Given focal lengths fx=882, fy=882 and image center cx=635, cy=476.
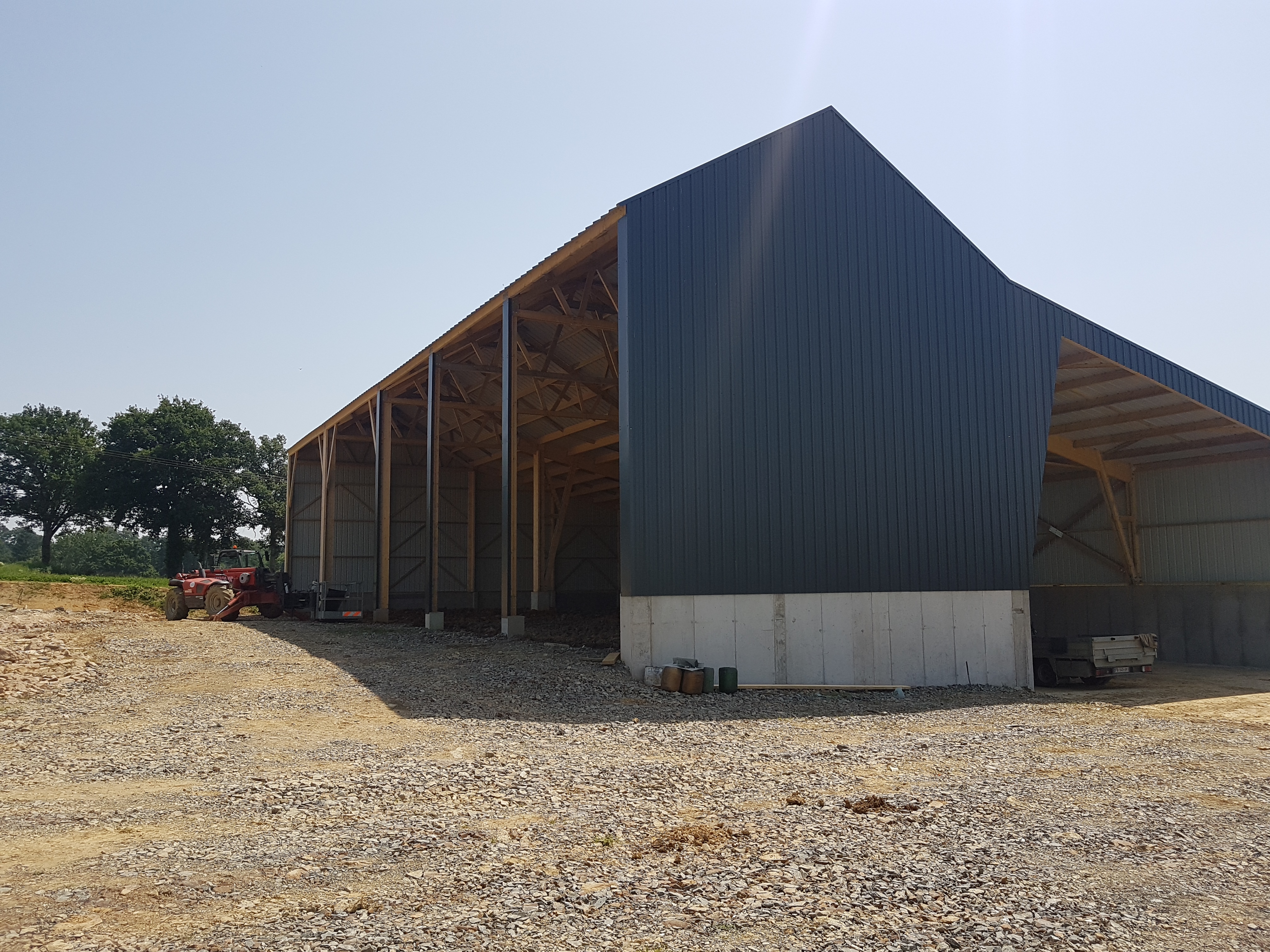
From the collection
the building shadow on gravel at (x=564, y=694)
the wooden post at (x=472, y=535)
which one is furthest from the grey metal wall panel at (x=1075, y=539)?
the wooden post at (x=472, y=535)

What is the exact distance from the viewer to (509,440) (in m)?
22.5

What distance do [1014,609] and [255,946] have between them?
55.8 feet

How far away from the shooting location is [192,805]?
25.8ft

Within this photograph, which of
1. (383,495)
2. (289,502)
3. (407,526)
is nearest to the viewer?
(383,495)

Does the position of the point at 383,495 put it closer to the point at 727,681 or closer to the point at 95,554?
the point at 727,681

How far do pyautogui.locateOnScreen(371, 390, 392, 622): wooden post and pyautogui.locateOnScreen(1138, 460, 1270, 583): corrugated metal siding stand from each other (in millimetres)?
25108

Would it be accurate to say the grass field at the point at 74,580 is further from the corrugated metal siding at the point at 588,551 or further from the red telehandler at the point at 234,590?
the corrugated metal siding at the point at 588,551

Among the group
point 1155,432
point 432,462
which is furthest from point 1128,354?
point 432,462

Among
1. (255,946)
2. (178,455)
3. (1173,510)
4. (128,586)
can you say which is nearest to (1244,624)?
(1173,510)

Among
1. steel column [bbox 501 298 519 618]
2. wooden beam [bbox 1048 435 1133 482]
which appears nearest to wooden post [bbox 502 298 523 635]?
steel column [bbox 501 298 519 618]

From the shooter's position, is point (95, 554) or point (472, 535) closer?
point (472, 535)

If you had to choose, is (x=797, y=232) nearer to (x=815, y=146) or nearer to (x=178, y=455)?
(x=815, y=146)

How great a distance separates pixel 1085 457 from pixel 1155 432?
2381 millimetres

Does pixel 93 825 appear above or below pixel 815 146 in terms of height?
below
